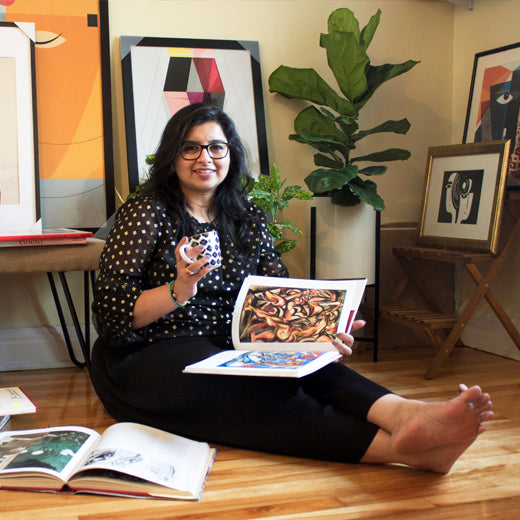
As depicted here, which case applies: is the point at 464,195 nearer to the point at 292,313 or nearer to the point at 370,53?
the point at 370,53

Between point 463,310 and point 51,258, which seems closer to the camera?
point 51,258

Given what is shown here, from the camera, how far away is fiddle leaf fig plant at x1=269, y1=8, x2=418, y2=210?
2.95 meters

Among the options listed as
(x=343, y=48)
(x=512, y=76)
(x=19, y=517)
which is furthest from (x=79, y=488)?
(x=512, y=76)

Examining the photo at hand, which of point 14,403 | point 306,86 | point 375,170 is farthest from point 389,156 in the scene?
point 14,403

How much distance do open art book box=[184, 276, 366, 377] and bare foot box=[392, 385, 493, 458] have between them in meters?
0.26

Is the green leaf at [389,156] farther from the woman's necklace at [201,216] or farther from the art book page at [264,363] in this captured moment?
the art book page at [264,363]

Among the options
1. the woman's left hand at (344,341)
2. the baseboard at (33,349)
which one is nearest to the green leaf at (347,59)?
the woman's left hand at (344,341)

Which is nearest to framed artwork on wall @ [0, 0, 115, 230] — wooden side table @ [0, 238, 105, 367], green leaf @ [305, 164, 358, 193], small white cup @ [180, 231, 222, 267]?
wooden side table @ [0, 238, 105, 367]

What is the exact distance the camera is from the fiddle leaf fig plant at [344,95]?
2.95m

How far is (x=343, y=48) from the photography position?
2957mm

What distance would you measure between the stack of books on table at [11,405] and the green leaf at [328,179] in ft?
4.63

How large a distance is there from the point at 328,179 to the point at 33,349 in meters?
1.52

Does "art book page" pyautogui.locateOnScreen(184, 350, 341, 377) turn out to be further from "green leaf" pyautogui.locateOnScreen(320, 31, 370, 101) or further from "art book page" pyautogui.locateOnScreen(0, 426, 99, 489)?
"green leaf" pyautogui.locateOnScreen(320, 31, 370, 101)

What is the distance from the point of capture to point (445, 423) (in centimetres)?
144
